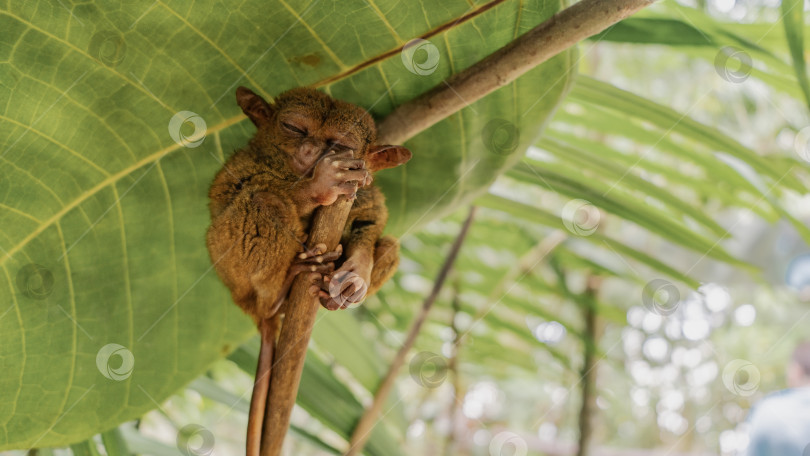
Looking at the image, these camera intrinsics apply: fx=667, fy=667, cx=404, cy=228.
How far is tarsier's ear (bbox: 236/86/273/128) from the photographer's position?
3.08ft

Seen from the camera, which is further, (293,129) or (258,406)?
(293,129)

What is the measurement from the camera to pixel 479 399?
3.83 m

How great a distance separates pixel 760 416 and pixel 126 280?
7.22ft

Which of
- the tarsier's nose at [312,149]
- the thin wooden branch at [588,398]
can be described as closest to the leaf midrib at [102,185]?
the tarsier's nose at [312,149]

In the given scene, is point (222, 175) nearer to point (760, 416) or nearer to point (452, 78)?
point (452, 78)

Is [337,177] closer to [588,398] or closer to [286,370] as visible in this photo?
[286,370]

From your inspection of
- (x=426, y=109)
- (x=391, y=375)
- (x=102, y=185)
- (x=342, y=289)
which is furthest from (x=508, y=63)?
(x=391, y=375)

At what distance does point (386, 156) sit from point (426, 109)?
0.14 metres

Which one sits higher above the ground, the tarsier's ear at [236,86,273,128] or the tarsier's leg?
the tarsier's ear at [236,86,273,128]

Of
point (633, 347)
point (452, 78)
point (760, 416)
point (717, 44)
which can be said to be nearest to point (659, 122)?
point (717, 44)

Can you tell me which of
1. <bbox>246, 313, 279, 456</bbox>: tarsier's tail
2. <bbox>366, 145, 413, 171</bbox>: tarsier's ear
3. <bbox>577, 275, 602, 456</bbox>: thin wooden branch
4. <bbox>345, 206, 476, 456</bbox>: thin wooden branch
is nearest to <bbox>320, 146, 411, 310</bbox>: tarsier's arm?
<bbox>366, 145, 413, 171</bbox>: tarsier's ear

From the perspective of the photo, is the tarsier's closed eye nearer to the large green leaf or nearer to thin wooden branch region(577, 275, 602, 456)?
the large green leaf

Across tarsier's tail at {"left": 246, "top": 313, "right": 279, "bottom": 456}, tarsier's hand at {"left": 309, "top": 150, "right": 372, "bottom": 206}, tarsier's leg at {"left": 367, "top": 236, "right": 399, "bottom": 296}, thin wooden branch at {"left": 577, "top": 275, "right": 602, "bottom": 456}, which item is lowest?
tarsier's tail at {"left": 246, "top": 313, "right": 279, "bottom": 456}

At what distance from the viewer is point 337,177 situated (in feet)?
2.67
